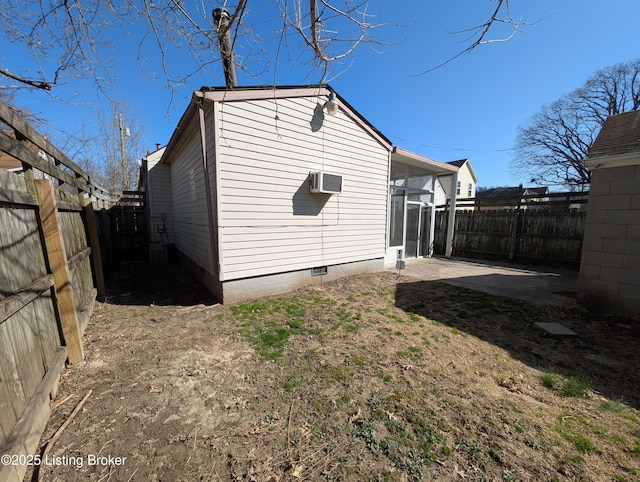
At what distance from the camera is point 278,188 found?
16.5 ft

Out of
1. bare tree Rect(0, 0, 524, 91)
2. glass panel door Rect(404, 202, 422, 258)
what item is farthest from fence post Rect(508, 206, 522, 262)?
bare tree Rect(0, 0, 524, 91)

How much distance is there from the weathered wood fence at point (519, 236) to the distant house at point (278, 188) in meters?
4.39

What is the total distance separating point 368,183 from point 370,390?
17.3 feet

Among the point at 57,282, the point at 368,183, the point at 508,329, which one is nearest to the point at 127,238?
the point at 57,282

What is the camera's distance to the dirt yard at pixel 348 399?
1684 mm

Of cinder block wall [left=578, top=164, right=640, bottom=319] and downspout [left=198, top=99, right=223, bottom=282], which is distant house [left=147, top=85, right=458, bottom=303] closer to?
downspout [left=198, top=99, right=223, bottom=282]

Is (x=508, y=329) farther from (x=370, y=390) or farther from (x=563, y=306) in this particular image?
(x=370, y=390)

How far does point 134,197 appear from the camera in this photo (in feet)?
33.3

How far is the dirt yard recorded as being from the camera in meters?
1.68

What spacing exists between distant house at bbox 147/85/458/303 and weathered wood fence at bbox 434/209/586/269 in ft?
14.4

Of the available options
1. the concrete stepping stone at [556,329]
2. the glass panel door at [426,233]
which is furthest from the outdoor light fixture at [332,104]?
the glass panel door at [426,233]

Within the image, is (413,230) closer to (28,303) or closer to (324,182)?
(324,182)

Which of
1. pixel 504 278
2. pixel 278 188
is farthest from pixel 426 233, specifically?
pixel 278 188

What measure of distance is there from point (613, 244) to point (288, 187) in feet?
18.6
